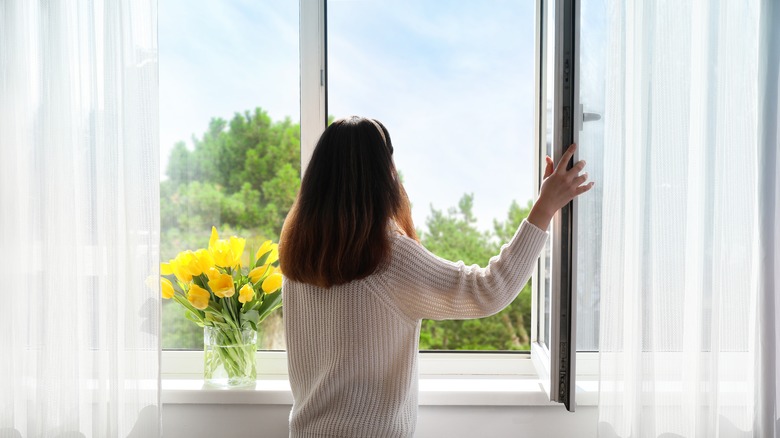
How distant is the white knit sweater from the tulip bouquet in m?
0.38

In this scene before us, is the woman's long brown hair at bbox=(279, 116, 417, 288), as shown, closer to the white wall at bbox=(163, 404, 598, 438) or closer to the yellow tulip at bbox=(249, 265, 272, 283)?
the yellow tulip at bbox=(249, 265, 272, 283)

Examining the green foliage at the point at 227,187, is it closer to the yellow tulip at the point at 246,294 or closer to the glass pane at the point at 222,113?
the glass pane at the point at 222,113

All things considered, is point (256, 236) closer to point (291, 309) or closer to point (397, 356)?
point (291, 309)

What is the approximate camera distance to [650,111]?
1.29 metres

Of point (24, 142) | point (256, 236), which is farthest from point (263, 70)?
point (24, 142)

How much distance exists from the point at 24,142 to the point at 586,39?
1.35 metres

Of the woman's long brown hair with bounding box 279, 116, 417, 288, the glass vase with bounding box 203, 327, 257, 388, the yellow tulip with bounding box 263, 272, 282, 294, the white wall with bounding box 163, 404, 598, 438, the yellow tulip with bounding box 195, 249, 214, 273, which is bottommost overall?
the white wall with bounding box 163, 404, 598, 438

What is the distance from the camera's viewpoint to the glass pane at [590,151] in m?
1.27

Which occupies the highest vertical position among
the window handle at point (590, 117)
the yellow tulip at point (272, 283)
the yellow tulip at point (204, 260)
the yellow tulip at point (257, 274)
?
the window handle at point (590, 117)

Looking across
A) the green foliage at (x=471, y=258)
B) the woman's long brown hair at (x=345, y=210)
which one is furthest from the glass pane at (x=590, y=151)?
the green foliage at (x=471, y=258)

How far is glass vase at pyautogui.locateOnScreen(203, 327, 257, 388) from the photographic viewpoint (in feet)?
5.03

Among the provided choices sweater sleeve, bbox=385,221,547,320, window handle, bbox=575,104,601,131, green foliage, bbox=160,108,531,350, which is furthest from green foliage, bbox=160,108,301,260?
window handle, bbox=575,104,601,131

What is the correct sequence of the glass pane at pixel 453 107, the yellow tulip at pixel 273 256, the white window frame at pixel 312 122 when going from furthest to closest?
the glass pane at pixel 453 107
the white window frame at pixel 312 122
the yellow tulip at pixel 273 256

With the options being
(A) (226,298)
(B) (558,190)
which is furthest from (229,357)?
(B) (558,190)
